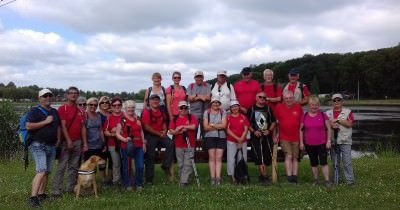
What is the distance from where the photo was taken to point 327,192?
9625 millimetres

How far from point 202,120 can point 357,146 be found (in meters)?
17.3

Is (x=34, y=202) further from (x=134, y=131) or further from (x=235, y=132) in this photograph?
(x=235, y=132)

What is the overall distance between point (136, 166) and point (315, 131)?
14.3 ft

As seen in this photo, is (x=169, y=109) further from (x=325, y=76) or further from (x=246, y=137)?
(x=325, y=76)

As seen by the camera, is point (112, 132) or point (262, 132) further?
point (262, 132)

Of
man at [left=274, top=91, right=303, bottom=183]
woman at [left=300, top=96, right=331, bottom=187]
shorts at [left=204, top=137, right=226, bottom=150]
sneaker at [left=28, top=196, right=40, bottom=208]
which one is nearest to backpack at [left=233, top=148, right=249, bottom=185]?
shorts at [left=204, top=137, right=226, bottom=150]

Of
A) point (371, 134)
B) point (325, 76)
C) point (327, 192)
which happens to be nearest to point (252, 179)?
point (327, 192)

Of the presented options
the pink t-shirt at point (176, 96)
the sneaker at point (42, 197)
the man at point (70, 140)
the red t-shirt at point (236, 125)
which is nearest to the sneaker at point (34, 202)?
the sneaker at point (42, 197)

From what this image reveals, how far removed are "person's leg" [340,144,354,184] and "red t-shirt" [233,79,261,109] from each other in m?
2.49

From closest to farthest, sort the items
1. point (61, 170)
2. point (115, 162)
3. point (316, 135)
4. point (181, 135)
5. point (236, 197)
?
point (236, 197), point (61, 170), point (115, 162), point (316, 135), point (181, 135)

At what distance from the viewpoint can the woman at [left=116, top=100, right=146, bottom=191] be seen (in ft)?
34.2

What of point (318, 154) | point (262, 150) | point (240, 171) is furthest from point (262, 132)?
point (318, 154)

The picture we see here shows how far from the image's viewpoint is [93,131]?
10.5 m

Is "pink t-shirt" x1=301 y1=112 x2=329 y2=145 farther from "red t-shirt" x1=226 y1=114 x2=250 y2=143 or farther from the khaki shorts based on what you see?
"red t-shirt" x1=226 y1=114 x2=250 y2=143
